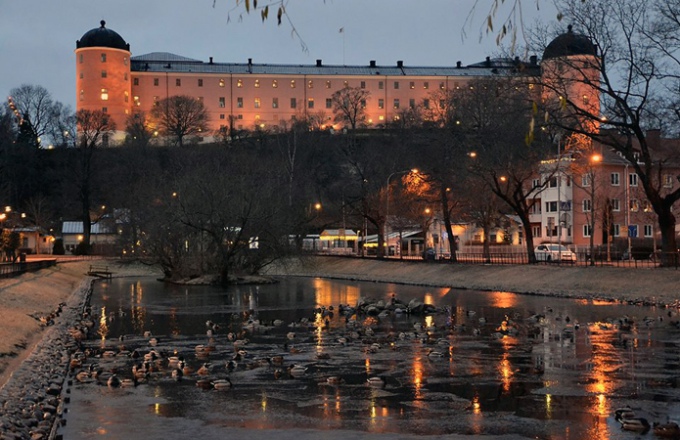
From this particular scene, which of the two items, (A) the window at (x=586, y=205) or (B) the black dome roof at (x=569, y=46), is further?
(A) the window at (x=586, y=205)

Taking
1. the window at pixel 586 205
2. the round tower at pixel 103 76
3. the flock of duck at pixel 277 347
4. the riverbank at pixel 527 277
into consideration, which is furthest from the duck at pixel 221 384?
the round tower at pixel 103 76

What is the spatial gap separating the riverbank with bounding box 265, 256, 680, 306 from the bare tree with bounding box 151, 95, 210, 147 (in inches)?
3591

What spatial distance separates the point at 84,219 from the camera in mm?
125938

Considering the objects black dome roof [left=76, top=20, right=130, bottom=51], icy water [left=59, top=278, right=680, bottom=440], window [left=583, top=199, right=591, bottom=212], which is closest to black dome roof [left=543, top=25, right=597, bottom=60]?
icy water [left=59, top=278, right=680, bottom=440]

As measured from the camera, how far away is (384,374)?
69.2 feet

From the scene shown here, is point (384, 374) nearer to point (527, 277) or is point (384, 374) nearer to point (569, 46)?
point (569, 46)

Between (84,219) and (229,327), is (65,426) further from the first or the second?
(84,219)

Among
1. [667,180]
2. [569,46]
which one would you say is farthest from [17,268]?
[667,180]

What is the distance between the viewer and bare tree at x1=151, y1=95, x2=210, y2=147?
554 feet

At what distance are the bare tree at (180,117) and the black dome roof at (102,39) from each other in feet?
54.1

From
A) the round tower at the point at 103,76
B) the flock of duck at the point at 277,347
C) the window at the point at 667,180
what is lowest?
the flock of duck at the point at 277,347

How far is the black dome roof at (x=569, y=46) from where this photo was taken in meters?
45.2

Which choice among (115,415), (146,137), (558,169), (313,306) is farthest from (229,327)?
(146,137)

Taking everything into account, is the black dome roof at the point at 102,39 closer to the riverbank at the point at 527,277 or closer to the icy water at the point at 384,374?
the riverbank at the point at 527,277
